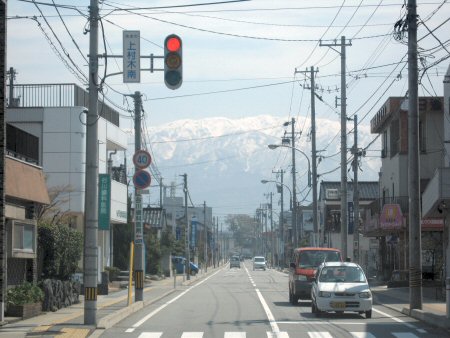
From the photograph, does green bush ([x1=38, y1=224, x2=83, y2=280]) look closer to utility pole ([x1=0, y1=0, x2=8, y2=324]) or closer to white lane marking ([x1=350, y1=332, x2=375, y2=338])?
utility pole ([x1=0, y1=0, x2=8, y2=324])

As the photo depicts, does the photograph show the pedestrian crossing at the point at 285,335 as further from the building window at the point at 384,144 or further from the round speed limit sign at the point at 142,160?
the building window at the point at 384,144

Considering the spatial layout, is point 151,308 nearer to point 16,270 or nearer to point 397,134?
point 16,270

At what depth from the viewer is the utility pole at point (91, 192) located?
21.2m

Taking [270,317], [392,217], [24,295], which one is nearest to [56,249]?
[24,295]

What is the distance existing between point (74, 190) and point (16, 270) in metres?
16.8

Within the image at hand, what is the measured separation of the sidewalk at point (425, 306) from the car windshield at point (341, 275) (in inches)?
74.3

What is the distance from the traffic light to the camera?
16969mm

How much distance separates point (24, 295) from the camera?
24.1 metres

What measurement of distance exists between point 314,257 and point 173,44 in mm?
17878

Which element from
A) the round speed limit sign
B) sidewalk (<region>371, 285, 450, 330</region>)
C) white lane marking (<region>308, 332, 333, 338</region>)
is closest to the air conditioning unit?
sidewalk (<region>371, 285, 450, 330</region>)

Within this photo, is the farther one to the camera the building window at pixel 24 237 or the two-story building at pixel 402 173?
the two-story building at pixel 402 173

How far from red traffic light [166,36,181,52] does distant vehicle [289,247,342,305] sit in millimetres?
16422

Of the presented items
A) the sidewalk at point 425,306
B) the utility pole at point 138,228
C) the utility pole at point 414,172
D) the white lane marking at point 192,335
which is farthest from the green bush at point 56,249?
the utility pole at point 414,172

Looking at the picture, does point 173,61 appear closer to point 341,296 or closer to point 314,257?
point 341,296
